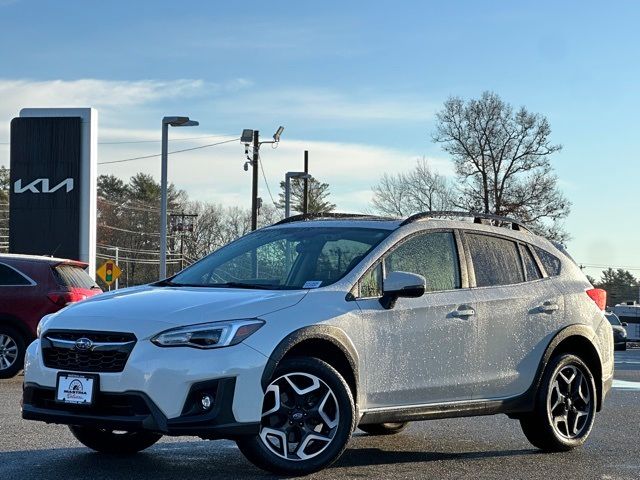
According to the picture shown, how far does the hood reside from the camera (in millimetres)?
6777

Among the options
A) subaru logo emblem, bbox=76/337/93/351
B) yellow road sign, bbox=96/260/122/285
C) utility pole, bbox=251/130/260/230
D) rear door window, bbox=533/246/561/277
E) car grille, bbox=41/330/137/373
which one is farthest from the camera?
utility pole, bbox=251/130/260/230

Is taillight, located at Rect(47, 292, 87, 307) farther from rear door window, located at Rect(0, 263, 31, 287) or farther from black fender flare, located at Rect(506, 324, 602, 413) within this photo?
black fender flare, located at Rect(506, 324, 602, 413)

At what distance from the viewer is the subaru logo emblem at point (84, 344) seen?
22.5 feet

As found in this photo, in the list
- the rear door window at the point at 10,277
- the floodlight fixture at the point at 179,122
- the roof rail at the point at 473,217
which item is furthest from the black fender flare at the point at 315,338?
the floodlight fixture at the point at 179,122

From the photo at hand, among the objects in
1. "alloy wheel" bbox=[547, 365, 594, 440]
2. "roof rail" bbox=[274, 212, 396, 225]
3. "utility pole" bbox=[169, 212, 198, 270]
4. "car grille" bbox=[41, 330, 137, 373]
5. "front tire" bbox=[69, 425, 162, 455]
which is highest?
"utility pole" bbox=[169, 212, 198, 270]

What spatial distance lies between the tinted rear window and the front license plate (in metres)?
9.76

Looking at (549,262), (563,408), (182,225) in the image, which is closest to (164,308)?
(563,408)

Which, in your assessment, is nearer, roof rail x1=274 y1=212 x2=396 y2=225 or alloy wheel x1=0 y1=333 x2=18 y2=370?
roof rail x1=274 y1=212 x2=396 y2=225

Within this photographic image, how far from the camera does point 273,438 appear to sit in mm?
6941

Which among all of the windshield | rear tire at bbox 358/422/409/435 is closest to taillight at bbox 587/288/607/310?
rear tire at bbox 358/422/409/435

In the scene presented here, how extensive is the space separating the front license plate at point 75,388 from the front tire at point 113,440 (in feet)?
3.82

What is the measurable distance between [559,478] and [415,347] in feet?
3.99

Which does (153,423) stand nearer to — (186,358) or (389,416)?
(186,358)

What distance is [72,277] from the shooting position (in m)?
16.8
